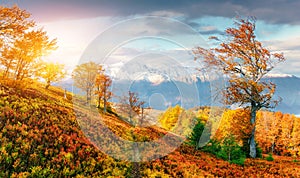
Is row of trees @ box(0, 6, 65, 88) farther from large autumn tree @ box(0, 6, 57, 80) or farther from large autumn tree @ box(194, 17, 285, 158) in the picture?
large autumn tree @ box(194, 17, 285, 158)

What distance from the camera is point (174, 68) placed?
1196 cm

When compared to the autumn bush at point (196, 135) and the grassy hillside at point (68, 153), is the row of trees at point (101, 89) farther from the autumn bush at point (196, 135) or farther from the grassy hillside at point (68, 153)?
the autumn bush at point (196, 135)

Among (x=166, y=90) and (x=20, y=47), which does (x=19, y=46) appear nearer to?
(x=20, y=47)

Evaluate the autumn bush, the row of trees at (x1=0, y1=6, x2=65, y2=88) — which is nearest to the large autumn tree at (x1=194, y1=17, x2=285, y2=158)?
the autumn bush

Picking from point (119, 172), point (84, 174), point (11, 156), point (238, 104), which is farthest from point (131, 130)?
point (238, 104)

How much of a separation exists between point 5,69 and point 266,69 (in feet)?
62.8

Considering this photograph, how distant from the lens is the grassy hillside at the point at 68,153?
34.1ft

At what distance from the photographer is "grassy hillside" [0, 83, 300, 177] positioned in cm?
1041

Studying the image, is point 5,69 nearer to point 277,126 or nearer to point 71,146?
point 71,146

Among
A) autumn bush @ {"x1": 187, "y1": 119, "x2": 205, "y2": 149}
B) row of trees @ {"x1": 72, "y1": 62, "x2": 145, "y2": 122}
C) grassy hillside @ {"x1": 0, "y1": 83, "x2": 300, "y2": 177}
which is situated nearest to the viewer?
grassy hillside @ {"x1": 0, "y1": 83, "x2": 300, "y2": 177}

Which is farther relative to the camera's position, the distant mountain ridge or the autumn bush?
the autumn bush

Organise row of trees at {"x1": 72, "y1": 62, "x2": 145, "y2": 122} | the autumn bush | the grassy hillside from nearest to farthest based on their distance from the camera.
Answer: the grassy hillside
row of trees at {"x1": 72, "y1": 62, "x2": 145, "y2": 122}
the autumn bush

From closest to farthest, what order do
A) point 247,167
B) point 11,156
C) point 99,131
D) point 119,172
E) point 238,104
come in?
point 11,156 < point 119,172 < point 99,131 < point 247,167 < point 238,104

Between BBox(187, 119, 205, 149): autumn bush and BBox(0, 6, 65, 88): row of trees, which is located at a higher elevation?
BBox(0, 6, 65, 88): row of trees
